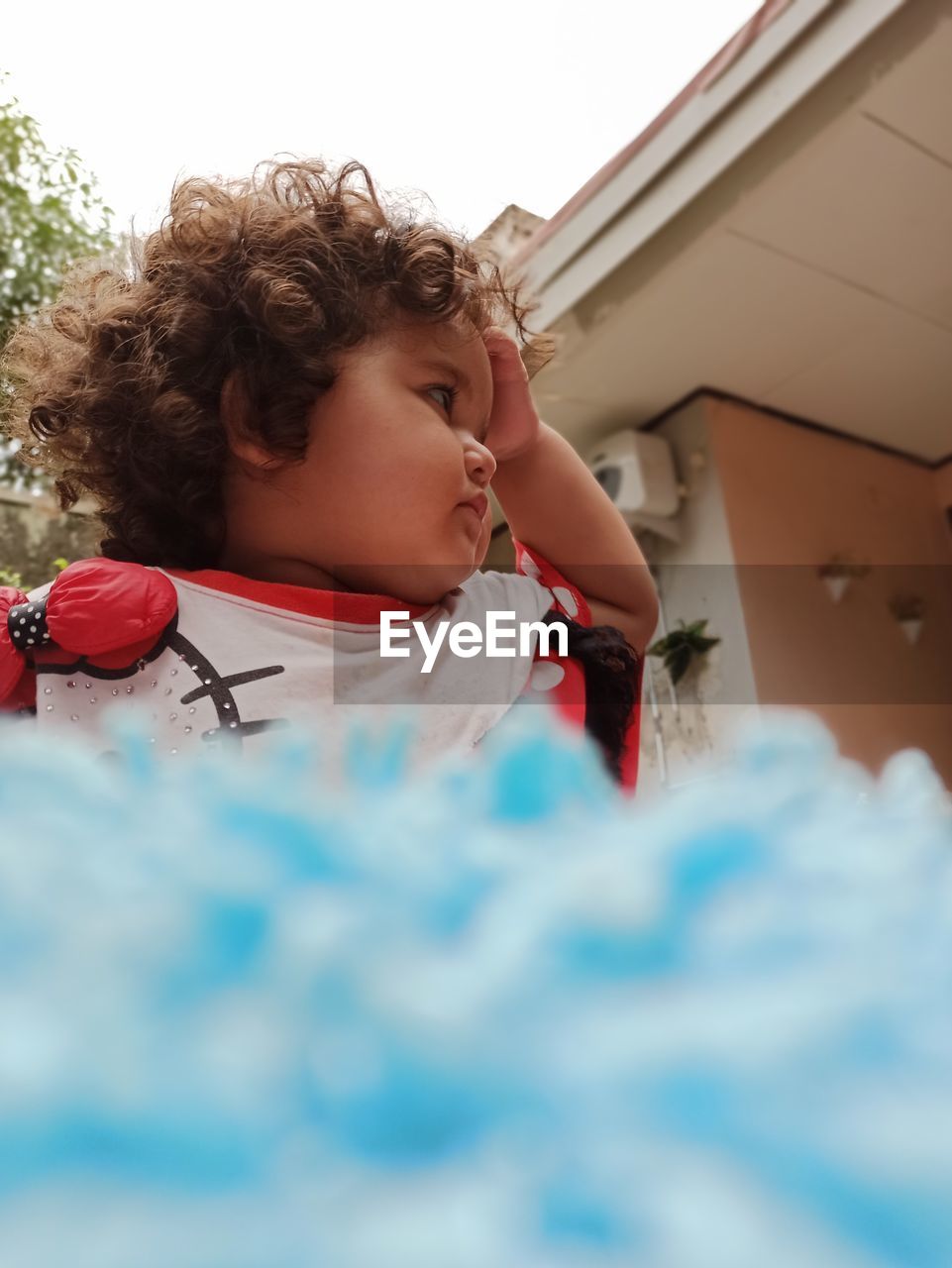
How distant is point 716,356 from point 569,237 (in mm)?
520

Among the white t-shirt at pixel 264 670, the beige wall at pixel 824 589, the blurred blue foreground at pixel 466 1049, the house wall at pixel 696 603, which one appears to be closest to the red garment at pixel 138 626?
the white t-shirt at pixel 264 670

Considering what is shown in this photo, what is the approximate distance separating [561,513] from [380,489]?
0.62ft

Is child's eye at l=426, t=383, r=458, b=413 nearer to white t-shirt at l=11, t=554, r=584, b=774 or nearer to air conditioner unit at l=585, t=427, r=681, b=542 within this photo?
white t-shirt at l=11, t=554, r=584, b=774

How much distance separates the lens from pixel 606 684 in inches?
21.3

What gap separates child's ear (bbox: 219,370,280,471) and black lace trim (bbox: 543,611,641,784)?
190mm

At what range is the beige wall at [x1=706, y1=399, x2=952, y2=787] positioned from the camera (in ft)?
8.69

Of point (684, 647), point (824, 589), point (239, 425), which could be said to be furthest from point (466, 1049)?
point (824, 589)

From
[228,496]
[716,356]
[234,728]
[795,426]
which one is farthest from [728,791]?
[795,426]

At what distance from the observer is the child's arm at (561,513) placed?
649mm

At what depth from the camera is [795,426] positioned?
2918mm

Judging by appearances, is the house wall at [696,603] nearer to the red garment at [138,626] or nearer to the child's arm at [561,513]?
the child's arm at [561,513]

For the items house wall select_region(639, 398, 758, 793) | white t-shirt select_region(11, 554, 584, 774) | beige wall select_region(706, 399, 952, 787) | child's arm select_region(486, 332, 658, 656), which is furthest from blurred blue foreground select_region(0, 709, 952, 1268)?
beige wall select_region(706, 399, 952, 787)

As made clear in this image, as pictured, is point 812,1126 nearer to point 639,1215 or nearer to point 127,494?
point 639,1215

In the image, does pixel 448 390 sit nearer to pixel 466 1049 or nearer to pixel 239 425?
pixel 239 425
